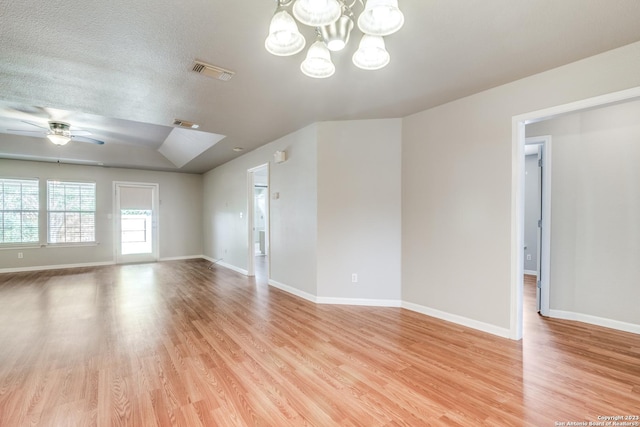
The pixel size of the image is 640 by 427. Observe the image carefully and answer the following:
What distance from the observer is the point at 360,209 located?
12.8 ft

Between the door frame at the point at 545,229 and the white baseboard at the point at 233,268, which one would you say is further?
the white baseboard at the point at 233,268

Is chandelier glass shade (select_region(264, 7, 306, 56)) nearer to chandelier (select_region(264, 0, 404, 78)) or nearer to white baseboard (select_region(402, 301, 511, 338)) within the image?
chandelier (select_region(264, 0, 404, 78))

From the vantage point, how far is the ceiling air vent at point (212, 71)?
2.43 m

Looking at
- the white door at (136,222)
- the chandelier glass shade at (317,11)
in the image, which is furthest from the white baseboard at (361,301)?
the white door at (136,222)

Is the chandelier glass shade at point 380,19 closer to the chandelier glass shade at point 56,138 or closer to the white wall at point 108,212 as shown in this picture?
the chandelier glass shade at point 56,138

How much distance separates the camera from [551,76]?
2.54m

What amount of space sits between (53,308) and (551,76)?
641 cm

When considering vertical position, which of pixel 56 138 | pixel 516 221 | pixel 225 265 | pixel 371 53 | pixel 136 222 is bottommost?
pixel 225 265

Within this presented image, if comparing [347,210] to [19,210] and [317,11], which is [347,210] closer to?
[317,11]

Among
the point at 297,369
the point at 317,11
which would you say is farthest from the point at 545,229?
the point at 317,11

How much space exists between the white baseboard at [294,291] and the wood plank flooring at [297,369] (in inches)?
9.8

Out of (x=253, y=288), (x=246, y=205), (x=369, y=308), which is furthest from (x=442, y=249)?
(x=246, y=205)

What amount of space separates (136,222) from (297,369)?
721 centimetres

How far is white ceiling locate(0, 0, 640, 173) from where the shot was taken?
5.87 ft
